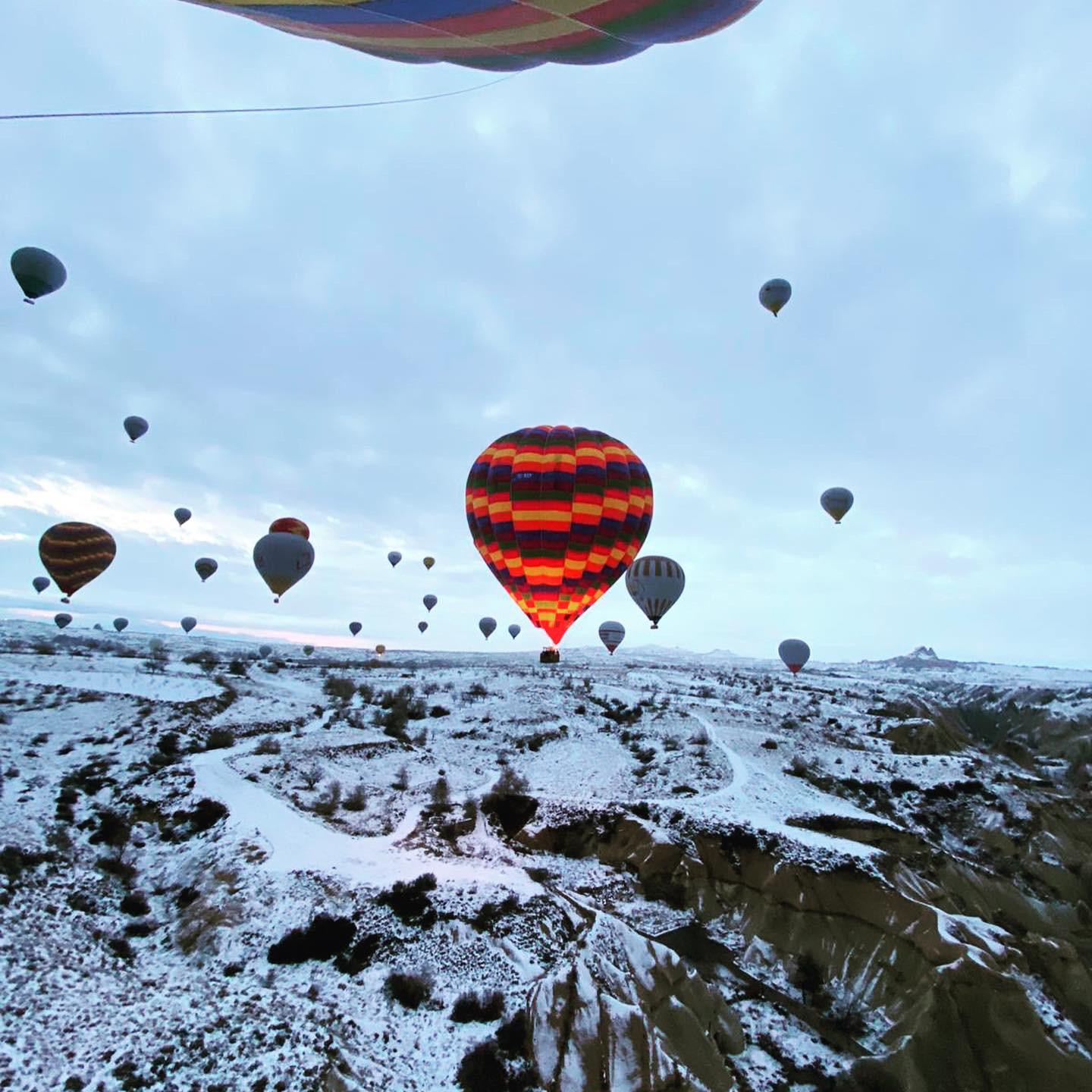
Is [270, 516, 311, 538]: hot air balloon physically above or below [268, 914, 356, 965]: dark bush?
above

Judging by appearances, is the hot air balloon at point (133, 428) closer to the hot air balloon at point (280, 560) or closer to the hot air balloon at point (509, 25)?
the hot air balloon at point (280, 560)

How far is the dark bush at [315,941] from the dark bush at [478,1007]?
2.88 metres

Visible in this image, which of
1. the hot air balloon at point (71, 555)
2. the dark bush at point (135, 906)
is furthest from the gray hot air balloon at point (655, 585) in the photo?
the hot air balloon at point (71, 555)

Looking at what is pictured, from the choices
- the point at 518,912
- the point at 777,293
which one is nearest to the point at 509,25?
the point at 518,912

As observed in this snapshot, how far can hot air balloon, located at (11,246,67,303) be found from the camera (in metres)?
17.4

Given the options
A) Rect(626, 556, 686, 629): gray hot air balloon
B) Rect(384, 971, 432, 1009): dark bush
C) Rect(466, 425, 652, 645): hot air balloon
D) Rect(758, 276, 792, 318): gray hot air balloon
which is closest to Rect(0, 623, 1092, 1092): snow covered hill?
Rect(384, 971, 432, 1009): dark bush

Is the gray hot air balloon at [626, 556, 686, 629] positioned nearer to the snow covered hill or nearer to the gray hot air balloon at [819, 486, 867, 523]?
the snow covered hill

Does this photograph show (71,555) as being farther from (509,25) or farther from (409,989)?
(509,25)

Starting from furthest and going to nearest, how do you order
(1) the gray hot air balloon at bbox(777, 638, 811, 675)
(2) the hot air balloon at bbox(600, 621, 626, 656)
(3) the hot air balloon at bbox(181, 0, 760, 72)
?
(1) the gray hot air balloon at bbox(777, 638, 811, 675) < (2) the hot air balloon at bbox(600, 621, 626, 656) < (3) the hot air balloon at bbox(181, 0, 760, 72)

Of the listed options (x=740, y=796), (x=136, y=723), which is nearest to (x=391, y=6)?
(x=740, y=796)

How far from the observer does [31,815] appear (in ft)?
52.5

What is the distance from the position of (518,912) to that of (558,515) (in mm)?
11481

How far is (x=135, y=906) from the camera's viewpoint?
13203 mm

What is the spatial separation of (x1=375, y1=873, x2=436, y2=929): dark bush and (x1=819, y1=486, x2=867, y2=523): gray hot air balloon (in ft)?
98.2
